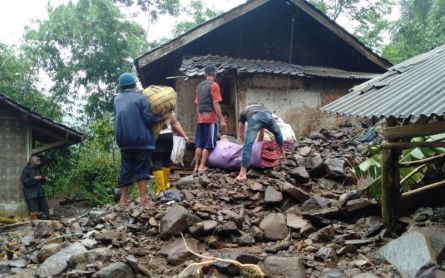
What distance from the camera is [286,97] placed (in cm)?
1005

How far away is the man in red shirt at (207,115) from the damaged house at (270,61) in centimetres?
149

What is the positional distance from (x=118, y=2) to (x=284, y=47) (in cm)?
1215

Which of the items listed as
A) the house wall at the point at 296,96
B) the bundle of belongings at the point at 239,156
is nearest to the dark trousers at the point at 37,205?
the bundle of belongings at the point at 239,156

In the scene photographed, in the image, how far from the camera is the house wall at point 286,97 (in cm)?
965

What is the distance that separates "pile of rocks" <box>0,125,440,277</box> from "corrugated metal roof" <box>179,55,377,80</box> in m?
3.07

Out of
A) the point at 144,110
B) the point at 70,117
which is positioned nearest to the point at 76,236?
the point at 144,110

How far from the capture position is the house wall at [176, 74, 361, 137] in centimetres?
965

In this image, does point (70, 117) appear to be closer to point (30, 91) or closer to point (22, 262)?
point (30, 91)

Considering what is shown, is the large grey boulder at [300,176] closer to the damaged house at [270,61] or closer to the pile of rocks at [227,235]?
the pile of rocks at [227,235]

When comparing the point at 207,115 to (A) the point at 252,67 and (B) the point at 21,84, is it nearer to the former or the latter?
(A) the point at 252,67

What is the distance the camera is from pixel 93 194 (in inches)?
586

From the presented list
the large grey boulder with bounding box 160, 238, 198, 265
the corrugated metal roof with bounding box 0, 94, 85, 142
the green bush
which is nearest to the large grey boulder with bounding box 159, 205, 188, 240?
the large grey boulder with bounding box 160, 238, 198, 265

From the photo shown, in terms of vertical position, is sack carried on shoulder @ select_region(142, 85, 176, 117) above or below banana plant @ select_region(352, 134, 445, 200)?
above

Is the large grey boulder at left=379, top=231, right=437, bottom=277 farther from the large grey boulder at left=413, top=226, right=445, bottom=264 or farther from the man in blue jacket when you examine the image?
the man in blue jacket
